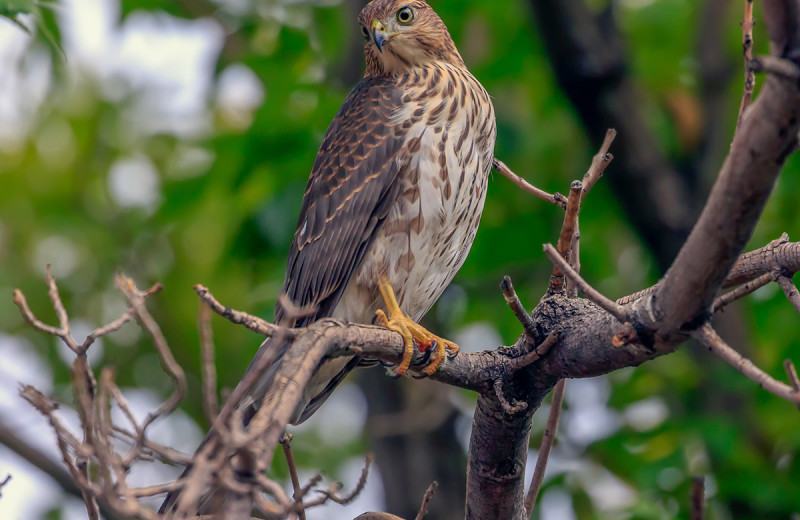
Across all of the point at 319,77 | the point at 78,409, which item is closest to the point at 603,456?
the point at 319,77

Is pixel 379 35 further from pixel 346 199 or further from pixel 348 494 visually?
pixel 348 494

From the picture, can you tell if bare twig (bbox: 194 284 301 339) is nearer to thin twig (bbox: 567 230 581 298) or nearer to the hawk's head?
thin twig (bbox: 567 230 581 298)

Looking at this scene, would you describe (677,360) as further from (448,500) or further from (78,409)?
(78,409)

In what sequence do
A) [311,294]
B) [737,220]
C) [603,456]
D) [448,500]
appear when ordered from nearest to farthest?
[737,220], [311,294], [603,456], [448,500]

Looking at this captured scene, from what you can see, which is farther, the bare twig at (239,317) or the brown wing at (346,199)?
A: the brown wing at (346,199)

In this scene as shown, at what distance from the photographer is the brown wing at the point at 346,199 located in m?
3.62

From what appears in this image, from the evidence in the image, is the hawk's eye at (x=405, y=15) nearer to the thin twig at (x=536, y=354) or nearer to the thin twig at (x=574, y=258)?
the thin twig at (x=574, y=258)

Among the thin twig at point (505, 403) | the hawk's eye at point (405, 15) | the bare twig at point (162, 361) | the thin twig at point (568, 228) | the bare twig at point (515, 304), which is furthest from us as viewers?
the hawk's eye at point (405, 15)

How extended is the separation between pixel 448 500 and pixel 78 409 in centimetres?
434

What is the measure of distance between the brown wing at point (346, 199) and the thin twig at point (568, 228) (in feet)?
3.66

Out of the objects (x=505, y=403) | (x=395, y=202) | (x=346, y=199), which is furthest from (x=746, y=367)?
(x=346, y=199)

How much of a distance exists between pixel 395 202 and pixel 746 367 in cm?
197

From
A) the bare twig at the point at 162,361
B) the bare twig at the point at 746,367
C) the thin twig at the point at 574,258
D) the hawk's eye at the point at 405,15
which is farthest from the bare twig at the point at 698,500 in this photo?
the hawk's eye at the point at 405,15

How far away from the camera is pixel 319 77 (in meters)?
5.95
